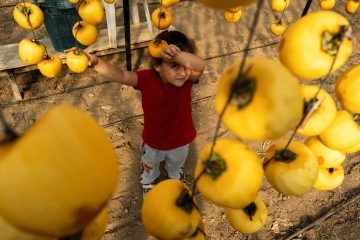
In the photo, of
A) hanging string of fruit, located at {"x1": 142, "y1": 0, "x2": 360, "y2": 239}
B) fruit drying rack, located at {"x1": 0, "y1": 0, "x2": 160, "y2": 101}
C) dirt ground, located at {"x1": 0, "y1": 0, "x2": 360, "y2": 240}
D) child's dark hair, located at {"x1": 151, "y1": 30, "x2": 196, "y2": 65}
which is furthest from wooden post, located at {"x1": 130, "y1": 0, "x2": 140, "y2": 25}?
hanging string of fruit, located at {"x1": 142, "y1": 0, "x2": 360, "y2": 239}

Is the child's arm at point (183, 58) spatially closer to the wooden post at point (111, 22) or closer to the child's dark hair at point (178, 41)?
the child's dark hair at point (178, 41)

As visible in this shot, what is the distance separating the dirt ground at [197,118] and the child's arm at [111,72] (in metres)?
1.01

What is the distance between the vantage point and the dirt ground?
2.51m

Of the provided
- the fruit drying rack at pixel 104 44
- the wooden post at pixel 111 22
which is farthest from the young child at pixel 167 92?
the wooden post at pixel 111 22

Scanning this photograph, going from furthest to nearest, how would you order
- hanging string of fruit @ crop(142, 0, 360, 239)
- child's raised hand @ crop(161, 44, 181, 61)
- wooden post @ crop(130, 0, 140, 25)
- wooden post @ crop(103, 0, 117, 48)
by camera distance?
wooden post @ crop(130, 0, 140, 25)
wooden post @ crop(103, 0, 117, 48)
child's raised hand @ crop(161, 44, 181, 61)
hanging string of fruit @ crop(142, 0, 360, 239)

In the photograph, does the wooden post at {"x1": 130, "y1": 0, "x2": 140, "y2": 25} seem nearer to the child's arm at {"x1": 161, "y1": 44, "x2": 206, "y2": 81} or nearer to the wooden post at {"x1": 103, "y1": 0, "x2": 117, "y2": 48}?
the wooden post at {"x1": 103, "y1": 0, "x2": 117, "y2": 48}

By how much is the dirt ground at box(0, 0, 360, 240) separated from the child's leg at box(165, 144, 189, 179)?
0.25 meters

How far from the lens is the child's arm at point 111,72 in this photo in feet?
5.88

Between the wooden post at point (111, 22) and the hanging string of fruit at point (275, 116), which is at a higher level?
the hanging string of fruit at point (275, 116)

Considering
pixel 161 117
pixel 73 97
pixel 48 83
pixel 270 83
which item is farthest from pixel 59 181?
pixel 48 83

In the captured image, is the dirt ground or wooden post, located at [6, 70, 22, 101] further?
wooden post, located at [6, 70, 22, 101]

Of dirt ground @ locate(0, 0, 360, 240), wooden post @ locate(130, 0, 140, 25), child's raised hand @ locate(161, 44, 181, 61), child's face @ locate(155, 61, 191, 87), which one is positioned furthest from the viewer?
wooden post @ locate(130, 0, 140, 25)

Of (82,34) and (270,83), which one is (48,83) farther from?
(270,83)

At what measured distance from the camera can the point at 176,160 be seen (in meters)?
2.30
